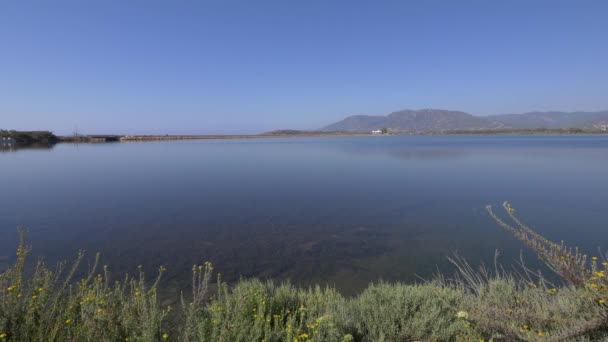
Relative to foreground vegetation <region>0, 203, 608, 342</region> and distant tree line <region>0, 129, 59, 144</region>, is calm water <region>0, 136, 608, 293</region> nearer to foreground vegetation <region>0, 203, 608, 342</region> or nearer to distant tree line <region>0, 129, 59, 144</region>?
foreground vegetation <region>0, 203, 608, 342</region>

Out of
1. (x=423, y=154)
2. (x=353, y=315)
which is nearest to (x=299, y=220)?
(x=353, y=315)

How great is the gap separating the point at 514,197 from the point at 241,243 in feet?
42.1

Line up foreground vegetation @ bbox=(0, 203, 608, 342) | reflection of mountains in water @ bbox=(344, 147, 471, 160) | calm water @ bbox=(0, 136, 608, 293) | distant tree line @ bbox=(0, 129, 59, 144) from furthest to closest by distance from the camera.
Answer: distant tree line @ bbox=(0, 129, 59, 144), reflection of mountains in water @ bbox=(344, 147, 471, 160), calm water @ bbox=(0, 136, 608, 293), foreground vegetation @ bbox=(0, 203, 608, 342)

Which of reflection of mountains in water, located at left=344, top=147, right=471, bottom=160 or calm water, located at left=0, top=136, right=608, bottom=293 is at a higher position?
reflection of mountains in water, located at left=344, top=147, right=471, bottom=160

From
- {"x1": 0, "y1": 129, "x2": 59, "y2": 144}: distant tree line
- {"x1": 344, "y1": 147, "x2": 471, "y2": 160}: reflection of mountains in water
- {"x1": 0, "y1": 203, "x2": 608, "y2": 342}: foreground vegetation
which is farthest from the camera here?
{"x1": 0, "y1": 129, "x2": 59, "y2": 144}: distant tree line

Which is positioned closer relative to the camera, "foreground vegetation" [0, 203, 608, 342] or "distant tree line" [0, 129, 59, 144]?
"foreground vegetation" [0, 203, 608, 342]

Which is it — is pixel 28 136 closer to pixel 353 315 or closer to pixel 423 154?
pixel 423 154

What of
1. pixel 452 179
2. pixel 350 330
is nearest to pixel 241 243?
pixel 350 330

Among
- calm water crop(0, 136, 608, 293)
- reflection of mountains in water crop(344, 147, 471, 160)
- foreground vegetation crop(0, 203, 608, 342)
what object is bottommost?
calm water crop(0, 136, 608, 293)

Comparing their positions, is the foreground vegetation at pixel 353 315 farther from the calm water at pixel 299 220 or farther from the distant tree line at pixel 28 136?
the distant tree line at pixel 28 136

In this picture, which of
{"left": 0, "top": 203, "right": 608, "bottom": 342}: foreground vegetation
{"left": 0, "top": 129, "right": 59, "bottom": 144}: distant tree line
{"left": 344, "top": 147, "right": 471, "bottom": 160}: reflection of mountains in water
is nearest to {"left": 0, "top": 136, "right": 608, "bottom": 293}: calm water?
{"left": 0, "top": 203, "right": 608, "bottom": 342}: foreground vegetation

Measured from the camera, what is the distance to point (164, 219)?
10.8 meters

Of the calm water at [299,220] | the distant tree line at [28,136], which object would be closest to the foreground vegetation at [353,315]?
the calm water at [299,220]

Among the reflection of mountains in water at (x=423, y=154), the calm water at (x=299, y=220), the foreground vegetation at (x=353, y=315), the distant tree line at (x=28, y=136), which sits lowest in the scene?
the calm water at (x=299, y=220)
